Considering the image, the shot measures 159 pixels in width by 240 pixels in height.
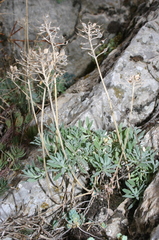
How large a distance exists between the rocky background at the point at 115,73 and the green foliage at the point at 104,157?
14 centimetres

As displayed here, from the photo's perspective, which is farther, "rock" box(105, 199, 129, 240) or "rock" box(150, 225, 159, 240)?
"rock" box(105, 199, 129, 240)

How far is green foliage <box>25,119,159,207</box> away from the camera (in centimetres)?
181

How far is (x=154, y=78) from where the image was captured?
8.59 feet

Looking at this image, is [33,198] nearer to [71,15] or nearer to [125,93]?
[125,93]

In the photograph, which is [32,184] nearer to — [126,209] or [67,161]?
[67,161]

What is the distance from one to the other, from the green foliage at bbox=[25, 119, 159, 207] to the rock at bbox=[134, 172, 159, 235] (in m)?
0.11

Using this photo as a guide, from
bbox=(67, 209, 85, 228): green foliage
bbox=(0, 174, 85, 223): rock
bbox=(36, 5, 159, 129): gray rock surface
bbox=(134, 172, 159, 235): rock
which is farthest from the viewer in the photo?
bbox=(36, 5, 159, 129): gray rock surface

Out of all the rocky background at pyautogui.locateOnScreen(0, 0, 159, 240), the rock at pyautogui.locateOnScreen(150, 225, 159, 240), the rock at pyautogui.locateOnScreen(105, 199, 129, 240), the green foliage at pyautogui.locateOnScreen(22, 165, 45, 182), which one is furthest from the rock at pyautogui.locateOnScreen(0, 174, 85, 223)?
the rock at pyautogui.locateOnScreen(150, 225, 159, 240)

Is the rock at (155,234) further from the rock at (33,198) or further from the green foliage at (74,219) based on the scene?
the rock at (33,198)

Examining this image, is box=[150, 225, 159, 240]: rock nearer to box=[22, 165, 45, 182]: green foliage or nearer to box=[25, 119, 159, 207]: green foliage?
box=[25, 119, 159, 207]: green foliage

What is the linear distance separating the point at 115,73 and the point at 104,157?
49.9 inches

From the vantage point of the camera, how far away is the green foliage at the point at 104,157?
1.81 m

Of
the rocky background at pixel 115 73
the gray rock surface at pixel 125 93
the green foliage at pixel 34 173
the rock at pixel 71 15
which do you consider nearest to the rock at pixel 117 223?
the rocky background at pixel 115 73

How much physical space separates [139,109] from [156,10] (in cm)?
181
